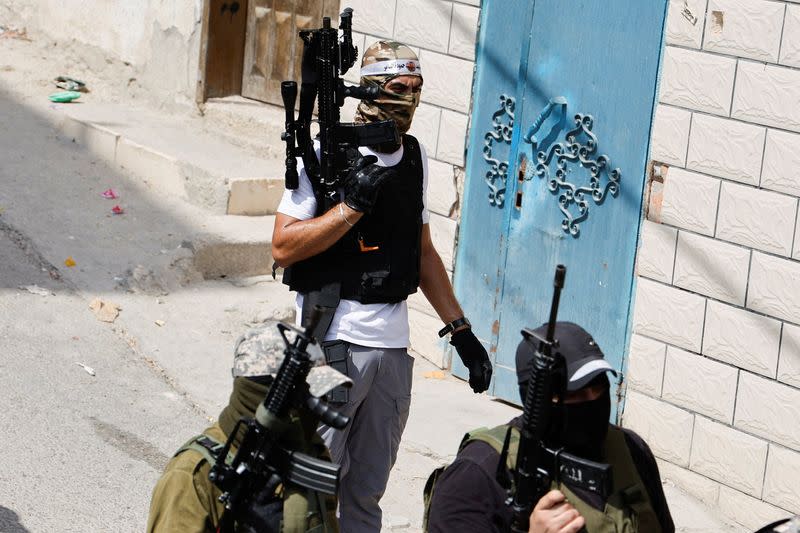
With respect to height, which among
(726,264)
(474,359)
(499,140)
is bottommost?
(474,359)

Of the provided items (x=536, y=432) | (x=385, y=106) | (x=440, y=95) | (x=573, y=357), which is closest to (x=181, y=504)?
(x=536, y=432)

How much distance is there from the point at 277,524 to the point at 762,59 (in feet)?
10.6

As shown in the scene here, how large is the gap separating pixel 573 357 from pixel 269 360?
754mm

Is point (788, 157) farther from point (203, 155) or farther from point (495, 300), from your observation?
point (203, 155)

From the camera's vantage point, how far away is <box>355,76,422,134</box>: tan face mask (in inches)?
154

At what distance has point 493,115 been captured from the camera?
6.11m

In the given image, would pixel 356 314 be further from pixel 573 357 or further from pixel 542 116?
pixel 542 116

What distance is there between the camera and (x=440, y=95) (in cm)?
636

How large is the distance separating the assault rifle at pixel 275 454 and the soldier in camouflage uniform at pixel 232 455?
34 millimetres

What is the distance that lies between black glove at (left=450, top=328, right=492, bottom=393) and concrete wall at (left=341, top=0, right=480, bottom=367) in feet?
7.34

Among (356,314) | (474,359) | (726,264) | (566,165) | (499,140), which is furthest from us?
(499,140)

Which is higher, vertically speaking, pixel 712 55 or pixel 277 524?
pixel 712 55

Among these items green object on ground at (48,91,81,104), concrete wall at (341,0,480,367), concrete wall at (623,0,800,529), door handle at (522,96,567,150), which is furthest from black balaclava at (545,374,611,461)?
green object on ground at (48,91,81,104)

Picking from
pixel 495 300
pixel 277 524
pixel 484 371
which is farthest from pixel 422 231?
pixel 495 300
